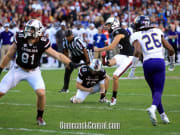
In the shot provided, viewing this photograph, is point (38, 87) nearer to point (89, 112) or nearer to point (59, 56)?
point (59, 56)

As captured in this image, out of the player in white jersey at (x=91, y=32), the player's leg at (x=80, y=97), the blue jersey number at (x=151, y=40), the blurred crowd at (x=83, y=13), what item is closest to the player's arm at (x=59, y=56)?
the blue jersey number at (x=151, y=40)

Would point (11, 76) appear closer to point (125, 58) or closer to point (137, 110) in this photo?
point (137, 110)

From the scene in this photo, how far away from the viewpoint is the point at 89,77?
9.92 metres

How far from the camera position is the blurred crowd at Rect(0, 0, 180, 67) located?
72.0 feet

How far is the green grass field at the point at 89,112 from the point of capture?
700 cm

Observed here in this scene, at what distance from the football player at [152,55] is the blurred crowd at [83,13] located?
12994mm

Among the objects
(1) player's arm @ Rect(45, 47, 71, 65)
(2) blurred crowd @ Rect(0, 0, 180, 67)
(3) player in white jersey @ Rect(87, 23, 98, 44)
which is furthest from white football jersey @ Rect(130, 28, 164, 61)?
(3) player in white jersey @ Rect(87, 23, 98, 44)

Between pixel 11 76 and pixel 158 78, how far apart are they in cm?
221

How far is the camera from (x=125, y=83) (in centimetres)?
1402

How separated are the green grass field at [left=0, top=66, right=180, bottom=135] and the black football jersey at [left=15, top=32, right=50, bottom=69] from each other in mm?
964

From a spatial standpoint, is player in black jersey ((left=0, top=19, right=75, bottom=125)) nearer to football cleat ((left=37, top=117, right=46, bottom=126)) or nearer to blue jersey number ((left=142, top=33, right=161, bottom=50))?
football cleat ((left=37, top=117, right=46, bottom=126))

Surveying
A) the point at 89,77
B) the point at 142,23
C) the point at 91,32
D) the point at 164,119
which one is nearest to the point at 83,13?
the point at 91,32

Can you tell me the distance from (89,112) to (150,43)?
2.04 m

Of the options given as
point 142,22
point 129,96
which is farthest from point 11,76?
point 129,96
